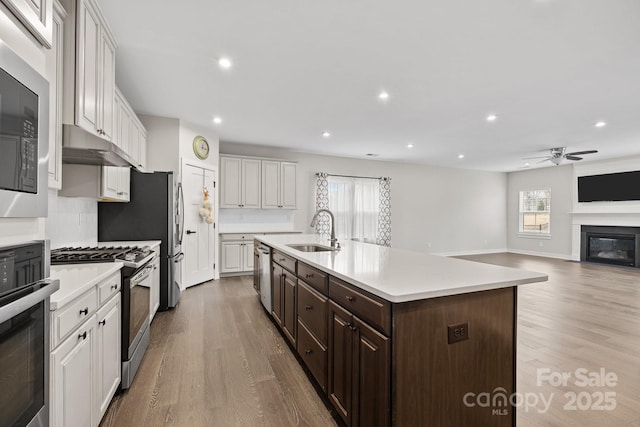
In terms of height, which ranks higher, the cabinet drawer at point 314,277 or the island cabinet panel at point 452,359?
the cabinet drawer at point 314,277

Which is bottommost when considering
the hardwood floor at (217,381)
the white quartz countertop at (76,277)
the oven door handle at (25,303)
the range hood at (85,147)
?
the hardwood floor at (217,381)

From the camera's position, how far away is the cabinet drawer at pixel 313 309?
1.88m

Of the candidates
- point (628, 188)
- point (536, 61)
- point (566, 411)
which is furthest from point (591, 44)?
point (628, 188)

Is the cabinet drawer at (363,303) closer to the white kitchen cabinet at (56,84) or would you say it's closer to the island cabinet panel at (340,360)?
the island cabinet panel at (340,360)

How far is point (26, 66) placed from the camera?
89 cm

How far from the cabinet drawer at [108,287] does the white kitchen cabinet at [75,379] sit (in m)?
0.14

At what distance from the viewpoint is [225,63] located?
9.59 ft

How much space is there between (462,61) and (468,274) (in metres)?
2.23

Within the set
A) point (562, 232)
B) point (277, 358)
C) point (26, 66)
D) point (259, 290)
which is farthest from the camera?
point (562, 232)

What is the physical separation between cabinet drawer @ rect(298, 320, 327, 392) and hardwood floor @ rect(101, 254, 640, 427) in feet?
0.45

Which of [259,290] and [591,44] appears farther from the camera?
[259,290]

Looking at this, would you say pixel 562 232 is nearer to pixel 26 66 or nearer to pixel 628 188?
pixel 628 188

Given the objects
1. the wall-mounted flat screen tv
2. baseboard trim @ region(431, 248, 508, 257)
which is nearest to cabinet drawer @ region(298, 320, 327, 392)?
baseboard trim @ region(431, 248, 508, 257)

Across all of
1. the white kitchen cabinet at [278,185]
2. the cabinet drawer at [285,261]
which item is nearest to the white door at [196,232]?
the white kitchen cabinet at [278,185]
